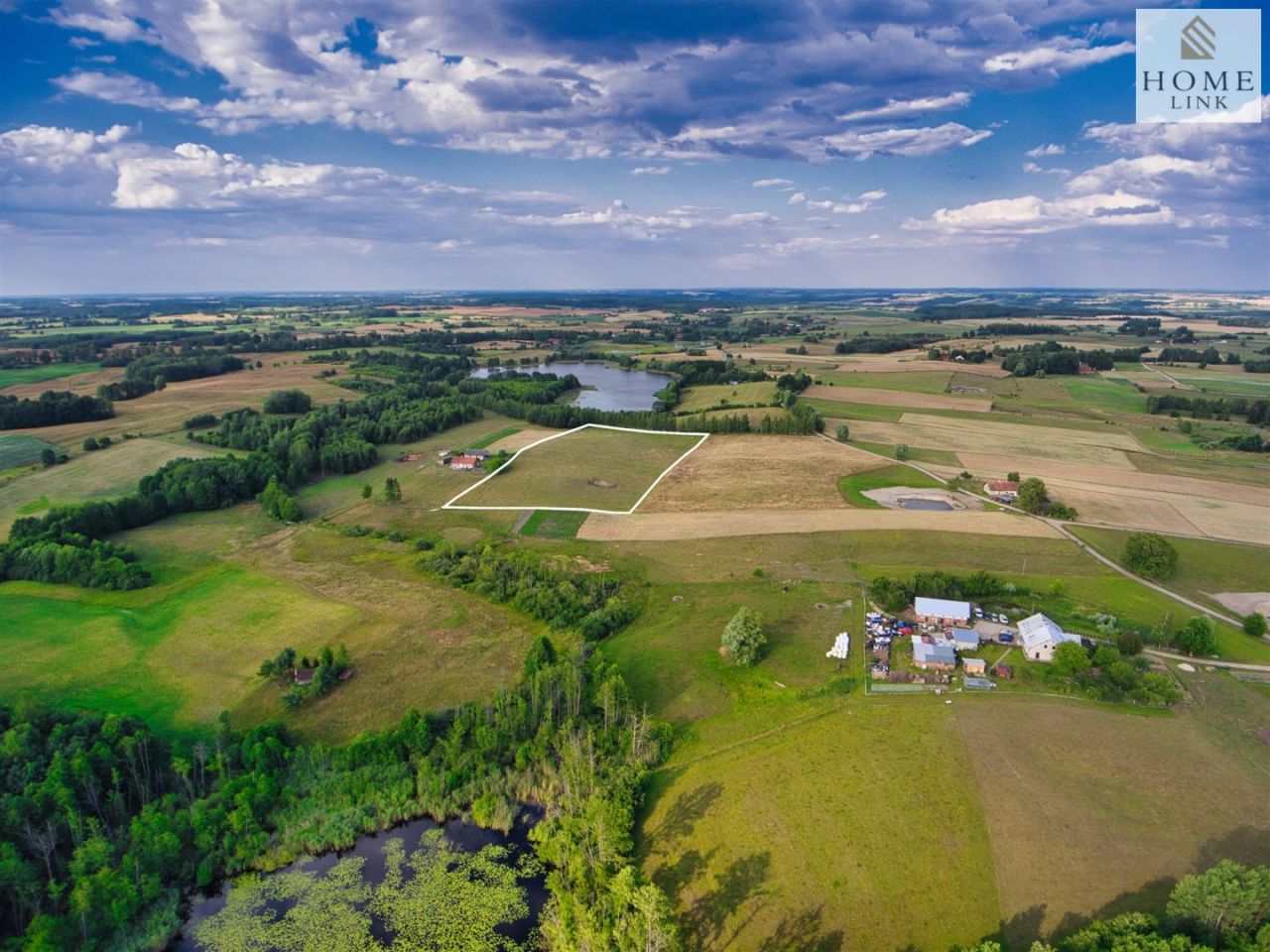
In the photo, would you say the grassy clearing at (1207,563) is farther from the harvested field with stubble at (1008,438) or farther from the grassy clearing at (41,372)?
the grassy clearing at (41,372)

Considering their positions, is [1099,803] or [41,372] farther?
[41,372]

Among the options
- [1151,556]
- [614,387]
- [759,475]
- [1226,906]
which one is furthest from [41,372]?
[1226,906]

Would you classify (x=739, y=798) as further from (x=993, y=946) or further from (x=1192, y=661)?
(x=1192, y=661)

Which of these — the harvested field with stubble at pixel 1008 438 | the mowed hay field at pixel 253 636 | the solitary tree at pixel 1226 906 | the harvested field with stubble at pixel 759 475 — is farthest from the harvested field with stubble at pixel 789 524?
the solitary tree at pixel 1226 906

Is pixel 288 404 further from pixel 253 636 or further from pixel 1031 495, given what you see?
pixel 1031 495

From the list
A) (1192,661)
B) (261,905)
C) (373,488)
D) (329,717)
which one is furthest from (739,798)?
(373,488)

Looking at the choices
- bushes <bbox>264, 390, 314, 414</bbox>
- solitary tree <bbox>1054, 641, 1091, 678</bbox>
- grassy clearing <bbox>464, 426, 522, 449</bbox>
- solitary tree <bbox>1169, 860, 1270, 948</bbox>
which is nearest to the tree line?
solitary tree <bbox>1054, 641, 1091, 678</bbox>
